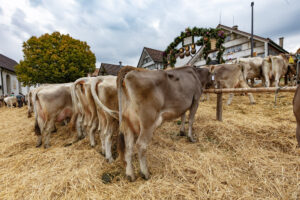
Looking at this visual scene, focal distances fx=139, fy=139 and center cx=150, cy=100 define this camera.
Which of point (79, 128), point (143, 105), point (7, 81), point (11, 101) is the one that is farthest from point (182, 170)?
point (7, 81)

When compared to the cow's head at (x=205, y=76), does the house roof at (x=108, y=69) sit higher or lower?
higher

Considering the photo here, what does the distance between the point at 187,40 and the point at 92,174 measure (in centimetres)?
1000

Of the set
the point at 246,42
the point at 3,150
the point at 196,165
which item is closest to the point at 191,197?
the point at 196,165

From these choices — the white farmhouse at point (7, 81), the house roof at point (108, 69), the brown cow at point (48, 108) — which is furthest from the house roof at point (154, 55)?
the white farmhouse at point (7, 81)

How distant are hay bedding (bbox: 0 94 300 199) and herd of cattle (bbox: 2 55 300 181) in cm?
31

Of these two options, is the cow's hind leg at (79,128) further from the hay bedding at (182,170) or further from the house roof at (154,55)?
the house roof at (154,55)

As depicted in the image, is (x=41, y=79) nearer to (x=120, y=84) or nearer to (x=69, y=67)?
(x=69, y=67)

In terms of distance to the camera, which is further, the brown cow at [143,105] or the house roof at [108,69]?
the house roof at [108,69]

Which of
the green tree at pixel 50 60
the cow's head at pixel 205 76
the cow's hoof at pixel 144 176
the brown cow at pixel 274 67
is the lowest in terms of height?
the cow's hoof at pixel 144 176

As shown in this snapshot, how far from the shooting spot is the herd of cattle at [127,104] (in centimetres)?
205

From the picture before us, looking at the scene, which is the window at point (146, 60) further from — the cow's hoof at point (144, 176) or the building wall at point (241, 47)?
the cow's hoof at point (144, 176)

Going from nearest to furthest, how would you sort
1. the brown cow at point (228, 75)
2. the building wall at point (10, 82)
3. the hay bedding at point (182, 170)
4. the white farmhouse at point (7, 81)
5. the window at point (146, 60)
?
1. the hay bedding at point (182, 170)
2. the brown cow at point (228, 75)
3. the white farmhouse at point (7, 81)
4. the building wall at point (10, 82)
5. the window at point (146, 60)

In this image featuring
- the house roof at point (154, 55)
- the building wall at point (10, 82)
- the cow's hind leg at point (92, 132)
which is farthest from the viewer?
the house roof at point (154, 55)

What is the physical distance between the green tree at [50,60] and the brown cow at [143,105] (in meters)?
13.4
